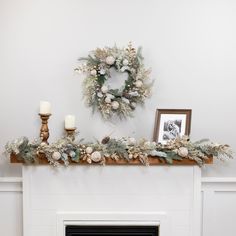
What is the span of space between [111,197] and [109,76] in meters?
0.81

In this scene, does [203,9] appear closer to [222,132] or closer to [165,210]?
[222,132]

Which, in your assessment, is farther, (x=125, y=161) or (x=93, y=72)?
(x=93, y=72)

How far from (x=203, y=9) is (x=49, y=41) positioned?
42.2 inches

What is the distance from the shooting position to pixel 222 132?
9.00 feet

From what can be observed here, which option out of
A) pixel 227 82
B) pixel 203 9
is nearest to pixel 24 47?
pixel 203 9

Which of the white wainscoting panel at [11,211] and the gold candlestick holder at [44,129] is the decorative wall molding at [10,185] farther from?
the gold candlestick holder at [44,129]

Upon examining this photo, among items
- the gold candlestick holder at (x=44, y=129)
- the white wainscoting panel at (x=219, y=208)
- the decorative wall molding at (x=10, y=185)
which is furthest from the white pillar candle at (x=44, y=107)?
the white wainscoting panel at (x=219, y=208)

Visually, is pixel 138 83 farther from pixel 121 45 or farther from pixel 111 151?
pixel 111 151

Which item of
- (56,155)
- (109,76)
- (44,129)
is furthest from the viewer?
(109,76)

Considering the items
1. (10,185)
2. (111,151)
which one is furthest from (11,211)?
(111,151)

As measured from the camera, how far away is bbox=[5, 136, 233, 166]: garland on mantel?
8.00ft

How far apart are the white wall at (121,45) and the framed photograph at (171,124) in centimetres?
7

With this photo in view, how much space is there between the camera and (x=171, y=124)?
2.65 meters

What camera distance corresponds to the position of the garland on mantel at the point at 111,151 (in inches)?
96.0
